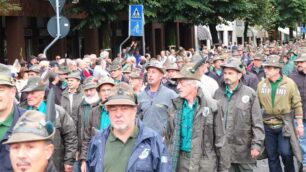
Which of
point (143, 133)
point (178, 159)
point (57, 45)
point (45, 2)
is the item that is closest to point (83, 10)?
point (45, 2)

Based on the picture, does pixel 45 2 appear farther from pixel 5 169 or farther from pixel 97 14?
pixel 5 169

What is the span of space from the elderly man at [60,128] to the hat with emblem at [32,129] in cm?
278

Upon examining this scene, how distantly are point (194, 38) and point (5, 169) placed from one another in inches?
1695

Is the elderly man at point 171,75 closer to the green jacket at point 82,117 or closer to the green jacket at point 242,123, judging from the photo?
the green jacket at point 82,117

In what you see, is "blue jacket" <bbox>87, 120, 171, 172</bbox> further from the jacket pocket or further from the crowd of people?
the jacket pocket

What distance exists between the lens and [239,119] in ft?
26.1

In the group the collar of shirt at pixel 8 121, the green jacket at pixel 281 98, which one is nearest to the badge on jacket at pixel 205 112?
the collar of shirt at pixel 8 121

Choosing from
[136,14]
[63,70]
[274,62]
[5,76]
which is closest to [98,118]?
[5,76]

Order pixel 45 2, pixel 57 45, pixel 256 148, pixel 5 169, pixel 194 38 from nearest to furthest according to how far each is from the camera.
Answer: pixel 5 169 < pixel 256 148 < pixel 45 2 < pixel 57 45 < pixel 194 38

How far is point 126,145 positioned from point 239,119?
10.7 ft

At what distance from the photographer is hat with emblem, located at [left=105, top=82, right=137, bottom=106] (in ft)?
16.3

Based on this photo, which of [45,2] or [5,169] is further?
[45,2]

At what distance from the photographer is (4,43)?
82.5 ft

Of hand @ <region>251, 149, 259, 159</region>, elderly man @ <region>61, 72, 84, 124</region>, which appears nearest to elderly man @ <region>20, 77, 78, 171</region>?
elderly man @ <region>61, 72, 84, 124</region>
